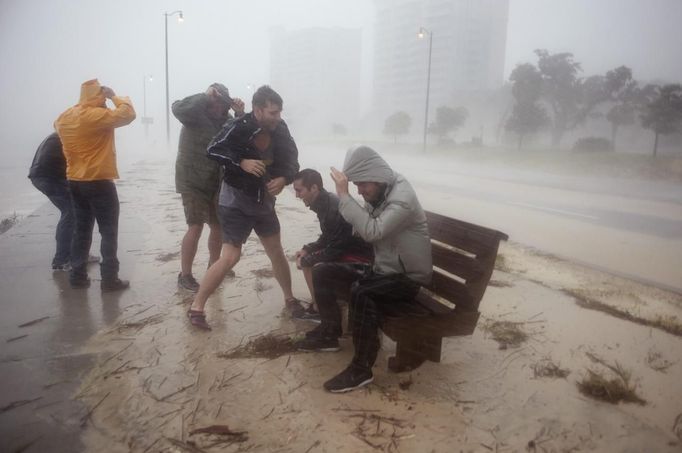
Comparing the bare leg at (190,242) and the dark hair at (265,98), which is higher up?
the dark hair at (265,98)

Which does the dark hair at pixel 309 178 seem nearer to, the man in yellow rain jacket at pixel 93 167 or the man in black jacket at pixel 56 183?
the man in yellow rain jacket at pixel 93 167

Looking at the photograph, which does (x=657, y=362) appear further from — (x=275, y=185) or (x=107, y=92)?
(x=107, y=92)

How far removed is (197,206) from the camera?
446 cm

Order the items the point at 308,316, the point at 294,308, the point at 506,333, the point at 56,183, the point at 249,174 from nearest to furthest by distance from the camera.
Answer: the point at 249,174 → the point at 506,333 → the point at 308,316 → the point at 294,308 → the point at 56,183

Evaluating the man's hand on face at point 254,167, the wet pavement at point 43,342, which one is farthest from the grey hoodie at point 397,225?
the wet pavement at point 43,342

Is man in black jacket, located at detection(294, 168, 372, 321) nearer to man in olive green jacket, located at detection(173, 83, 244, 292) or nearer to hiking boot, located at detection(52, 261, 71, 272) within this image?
man in olive green jacket, located at detection(173, 83, 244, 292)

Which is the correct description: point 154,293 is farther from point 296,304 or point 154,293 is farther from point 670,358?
point 670,358

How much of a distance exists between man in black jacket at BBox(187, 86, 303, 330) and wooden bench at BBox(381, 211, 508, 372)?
4.68 feet

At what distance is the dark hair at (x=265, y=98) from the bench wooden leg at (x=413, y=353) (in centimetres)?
201

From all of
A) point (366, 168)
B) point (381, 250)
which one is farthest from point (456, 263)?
point (366, 168)

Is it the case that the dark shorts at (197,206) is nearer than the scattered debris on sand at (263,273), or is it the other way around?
the dark shorts at (197,206)

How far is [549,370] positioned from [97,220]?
420 cm

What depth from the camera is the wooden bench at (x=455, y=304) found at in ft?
9.49

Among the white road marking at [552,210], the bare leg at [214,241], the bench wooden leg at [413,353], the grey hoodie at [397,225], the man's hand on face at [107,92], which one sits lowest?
the white road marking at [552,210]
